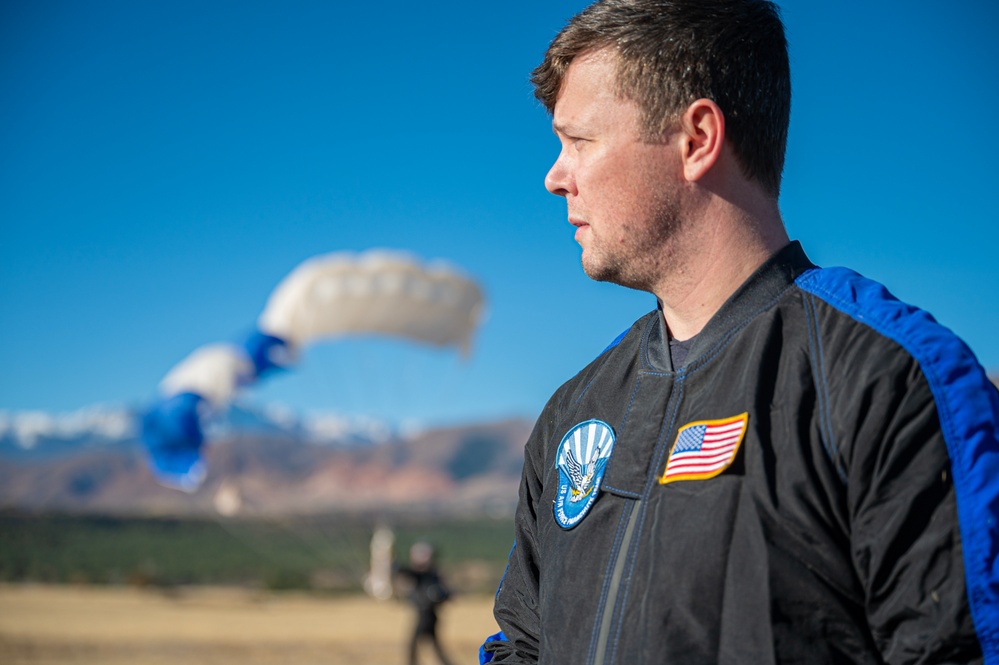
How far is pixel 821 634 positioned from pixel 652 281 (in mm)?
571

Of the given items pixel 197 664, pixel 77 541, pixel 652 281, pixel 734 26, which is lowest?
pixel 197 664

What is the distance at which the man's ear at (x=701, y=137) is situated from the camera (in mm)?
1362

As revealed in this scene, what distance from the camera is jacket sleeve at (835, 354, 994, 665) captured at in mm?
1021

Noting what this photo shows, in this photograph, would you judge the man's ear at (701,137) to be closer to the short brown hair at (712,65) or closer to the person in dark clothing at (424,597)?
the short brown hair at (712,65)

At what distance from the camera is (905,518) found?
3.45ft

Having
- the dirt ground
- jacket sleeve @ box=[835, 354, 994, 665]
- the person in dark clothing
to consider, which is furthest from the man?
the dirt ground

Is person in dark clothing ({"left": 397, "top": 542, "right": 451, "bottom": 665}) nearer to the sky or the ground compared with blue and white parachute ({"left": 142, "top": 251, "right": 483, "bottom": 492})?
nearer to the ground

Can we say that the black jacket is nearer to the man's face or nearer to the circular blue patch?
the circular blue patch

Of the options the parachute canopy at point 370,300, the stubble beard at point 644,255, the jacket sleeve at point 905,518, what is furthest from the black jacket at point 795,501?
the parachute canopy at point 370,300

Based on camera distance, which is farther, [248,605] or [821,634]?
[248,605]

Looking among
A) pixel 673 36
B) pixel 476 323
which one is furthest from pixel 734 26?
pixel 476 323

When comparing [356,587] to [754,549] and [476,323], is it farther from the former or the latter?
[754,549]

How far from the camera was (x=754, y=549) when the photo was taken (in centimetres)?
112

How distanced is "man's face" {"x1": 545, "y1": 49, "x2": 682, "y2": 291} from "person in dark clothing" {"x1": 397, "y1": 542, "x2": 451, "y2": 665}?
10.7 m
